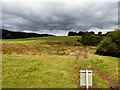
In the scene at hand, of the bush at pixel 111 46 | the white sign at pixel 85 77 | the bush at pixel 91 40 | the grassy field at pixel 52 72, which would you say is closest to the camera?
the white sign at pixel 85 77

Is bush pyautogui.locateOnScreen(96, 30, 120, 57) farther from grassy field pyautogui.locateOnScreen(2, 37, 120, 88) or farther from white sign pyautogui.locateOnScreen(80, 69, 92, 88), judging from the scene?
white sign pyautogui.locateOnScreen(80, 69, 92, 88)

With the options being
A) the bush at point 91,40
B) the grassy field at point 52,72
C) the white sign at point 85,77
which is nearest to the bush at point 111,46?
the grassy field at point 52,72

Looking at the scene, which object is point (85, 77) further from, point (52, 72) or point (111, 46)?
point (111, 46)

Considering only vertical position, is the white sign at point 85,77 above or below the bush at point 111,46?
below

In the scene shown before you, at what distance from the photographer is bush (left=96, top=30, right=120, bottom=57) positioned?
138 ft

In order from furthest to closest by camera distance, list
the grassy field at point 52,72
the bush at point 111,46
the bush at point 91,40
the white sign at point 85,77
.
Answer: the bush at point 91,40 → the bush at point 111,46 → the grassy field at point 52,72 → the white sign at point 85,77

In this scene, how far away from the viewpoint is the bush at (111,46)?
42.0 m

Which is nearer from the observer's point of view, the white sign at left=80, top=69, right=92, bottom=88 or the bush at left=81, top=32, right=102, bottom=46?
the white sign at left=80, top=69, right=92, bottom=88

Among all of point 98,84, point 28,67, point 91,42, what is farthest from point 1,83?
point 91,42

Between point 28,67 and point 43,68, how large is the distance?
5.49 feet

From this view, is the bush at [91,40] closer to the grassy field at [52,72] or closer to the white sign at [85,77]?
the grassy field at [52,72]

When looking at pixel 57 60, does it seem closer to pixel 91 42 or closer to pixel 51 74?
pixel 51 74

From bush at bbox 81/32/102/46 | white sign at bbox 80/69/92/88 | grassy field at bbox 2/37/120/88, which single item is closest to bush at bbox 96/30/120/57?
grassy field at bbox 2/37/120/88

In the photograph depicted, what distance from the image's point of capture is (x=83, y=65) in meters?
30.5
